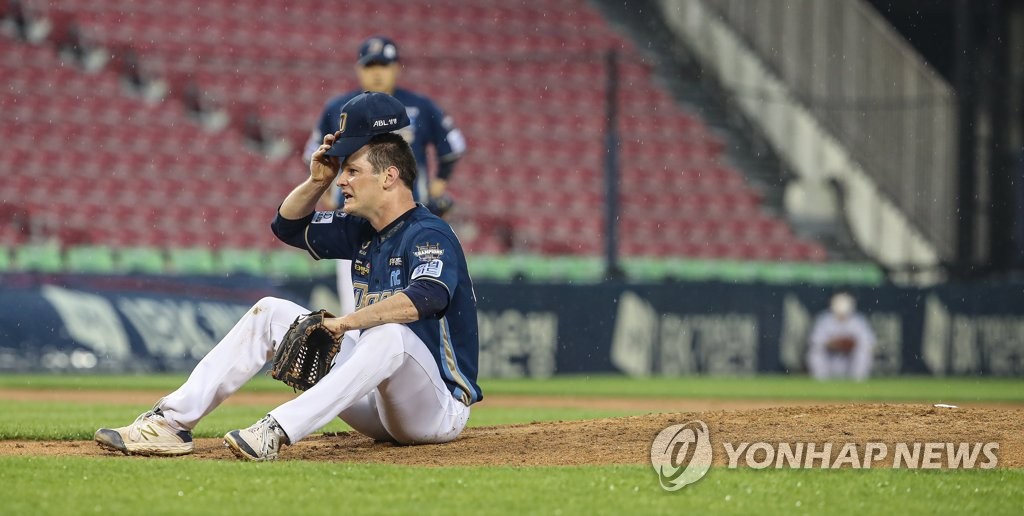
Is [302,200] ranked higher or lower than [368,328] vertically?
higher

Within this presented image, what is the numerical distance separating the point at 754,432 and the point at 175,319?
8986 mm

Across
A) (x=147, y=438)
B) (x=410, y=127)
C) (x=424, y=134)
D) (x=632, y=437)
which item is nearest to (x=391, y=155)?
(x=147, y=438)

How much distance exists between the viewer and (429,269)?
604cm

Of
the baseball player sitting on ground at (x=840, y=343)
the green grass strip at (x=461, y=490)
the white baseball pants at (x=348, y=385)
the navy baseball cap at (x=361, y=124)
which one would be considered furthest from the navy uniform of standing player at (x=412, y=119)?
the baseball player sitting on ground at (x=840, y=343)

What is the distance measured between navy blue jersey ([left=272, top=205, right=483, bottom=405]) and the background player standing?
2557mm

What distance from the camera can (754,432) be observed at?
6926mm

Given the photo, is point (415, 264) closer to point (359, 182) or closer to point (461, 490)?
point (359, 182)

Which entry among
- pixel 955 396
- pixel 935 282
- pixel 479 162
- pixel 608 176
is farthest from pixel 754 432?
pixel 479 162

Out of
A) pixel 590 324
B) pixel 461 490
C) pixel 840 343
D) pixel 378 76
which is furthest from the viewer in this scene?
pixel 840 343

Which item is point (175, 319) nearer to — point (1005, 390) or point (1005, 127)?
point (1005, 390)

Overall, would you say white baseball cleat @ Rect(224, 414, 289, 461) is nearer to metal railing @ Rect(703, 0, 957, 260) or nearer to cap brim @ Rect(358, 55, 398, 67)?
cap brim @ Rect(358, 55, 398, 67)

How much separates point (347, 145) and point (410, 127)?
360 centimetres

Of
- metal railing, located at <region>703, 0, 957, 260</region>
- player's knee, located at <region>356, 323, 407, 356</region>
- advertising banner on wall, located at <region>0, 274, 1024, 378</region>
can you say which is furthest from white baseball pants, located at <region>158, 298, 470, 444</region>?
metal railing, located at <region>703, 0, 957, 260</region>

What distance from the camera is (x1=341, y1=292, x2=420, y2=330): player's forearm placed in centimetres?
589
